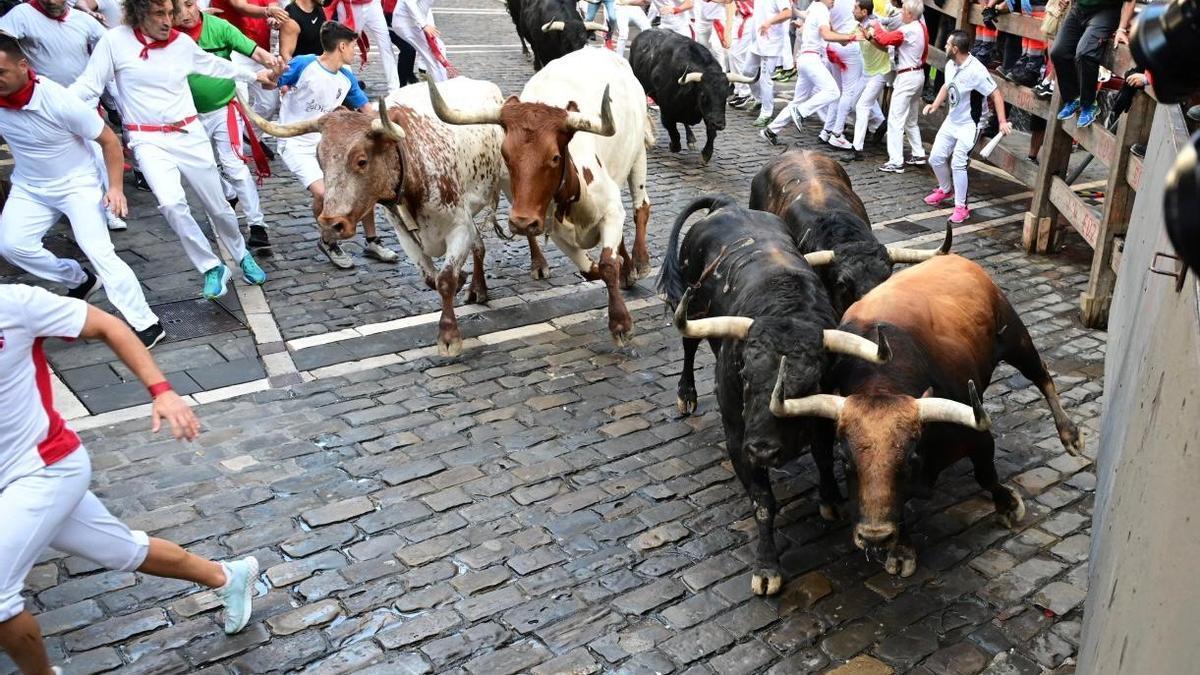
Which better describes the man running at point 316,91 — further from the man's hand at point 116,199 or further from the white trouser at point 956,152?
the white trouser at point 956,152

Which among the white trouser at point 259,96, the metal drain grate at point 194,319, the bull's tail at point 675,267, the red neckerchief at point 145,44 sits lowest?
the metal drain grate at point 194,319

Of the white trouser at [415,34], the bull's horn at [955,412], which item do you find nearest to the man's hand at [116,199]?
the bull's horn at [955,412]

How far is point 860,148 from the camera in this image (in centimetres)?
1391

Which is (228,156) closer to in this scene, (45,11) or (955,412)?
(45,11)

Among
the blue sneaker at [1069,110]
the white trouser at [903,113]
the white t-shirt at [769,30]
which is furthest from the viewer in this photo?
the white t-shirt at [769,30]

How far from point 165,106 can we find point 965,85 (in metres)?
8.15

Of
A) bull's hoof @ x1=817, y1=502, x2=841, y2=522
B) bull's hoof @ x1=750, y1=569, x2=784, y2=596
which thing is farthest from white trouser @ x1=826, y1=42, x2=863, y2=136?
bull's hoof @ x1=750, y1=569, x2=784, y2=596

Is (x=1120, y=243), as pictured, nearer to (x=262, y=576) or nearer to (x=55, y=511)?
(x=262, y=576)

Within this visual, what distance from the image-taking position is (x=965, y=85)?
11.3 meters

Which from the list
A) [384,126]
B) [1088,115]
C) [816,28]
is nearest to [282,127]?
[384,126]

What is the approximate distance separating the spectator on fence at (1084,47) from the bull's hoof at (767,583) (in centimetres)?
641

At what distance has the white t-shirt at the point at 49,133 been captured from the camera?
7.18 meters

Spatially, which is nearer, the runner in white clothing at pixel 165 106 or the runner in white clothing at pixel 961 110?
the runner in white clothing at pixel 165 106

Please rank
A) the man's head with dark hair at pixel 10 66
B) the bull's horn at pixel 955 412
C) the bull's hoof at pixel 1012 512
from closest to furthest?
the bull's horn at pixel 955 412 < the bull's hoof at pixel 1012 512 < the man's head with dark hair at pixel 10 66
